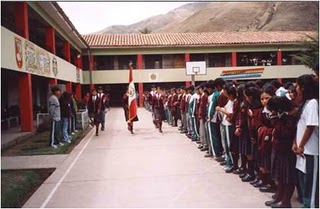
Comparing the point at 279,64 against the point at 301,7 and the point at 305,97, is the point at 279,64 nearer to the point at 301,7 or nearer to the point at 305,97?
the point at 305,97

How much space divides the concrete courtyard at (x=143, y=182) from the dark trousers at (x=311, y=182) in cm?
70

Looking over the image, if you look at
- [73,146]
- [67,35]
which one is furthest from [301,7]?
[73,146]

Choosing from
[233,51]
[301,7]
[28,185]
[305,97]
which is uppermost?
[301,7]

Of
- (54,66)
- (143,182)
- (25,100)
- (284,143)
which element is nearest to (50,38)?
(54,66)

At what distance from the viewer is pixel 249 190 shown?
19.5ft

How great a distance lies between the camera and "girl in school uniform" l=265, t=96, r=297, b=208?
485 centimetres

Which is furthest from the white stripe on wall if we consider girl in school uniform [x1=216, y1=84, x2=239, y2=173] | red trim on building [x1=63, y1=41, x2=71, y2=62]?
red trim on building [x1=63, y1=41, x2=71, y2=62]

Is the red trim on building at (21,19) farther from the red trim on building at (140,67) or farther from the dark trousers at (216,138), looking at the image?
the red trim on building at (140,67)

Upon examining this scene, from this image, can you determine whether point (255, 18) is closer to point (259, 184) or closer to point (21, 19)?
point (21, 19)

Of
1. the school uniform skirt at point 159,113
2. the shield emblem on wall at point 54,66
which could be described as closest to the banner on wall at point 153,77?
the shield emblem on wall at point 54,66

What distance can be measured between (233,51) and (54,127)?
24945 millimetres

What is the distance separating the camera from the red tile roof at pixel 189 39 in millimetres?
32719

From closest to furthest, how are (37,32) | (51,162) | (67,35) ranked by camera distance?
(51,162) < (37,32) < (67,35)

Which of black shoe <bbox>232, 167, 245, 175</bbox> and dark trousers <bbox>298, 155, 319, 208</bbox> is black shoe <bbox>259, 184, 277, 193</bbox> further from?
dark trousers <bbox>298, 155, 319, 208</bbox>
